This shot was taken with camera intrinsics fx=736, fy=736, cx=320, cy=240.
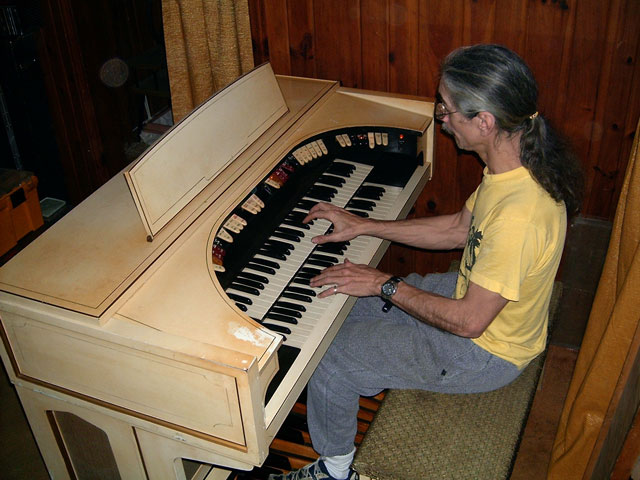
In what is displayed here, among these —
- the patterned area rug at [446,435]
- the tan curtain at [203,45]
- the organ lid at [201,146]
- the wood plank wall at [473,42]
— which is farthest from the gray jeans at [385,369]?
the tan curtain at [203,45]

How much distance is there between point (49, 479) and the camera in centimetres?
279

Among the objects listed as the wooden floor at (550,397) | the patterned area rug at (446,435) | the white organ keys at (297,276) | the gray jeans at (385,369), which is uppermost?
the white organ keys at (297,276)

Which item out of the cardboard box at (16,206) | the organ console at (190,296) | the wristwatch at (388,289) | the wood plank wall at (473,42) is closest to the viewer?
the organ console at (190,296)

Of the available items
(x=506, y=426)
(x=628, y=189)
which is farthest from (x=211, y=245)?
(x=628, y=189)

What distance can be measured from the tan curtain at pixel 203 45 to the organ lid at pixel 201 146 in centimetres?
50

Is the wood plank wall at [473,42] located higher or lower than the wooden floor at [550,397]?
higher

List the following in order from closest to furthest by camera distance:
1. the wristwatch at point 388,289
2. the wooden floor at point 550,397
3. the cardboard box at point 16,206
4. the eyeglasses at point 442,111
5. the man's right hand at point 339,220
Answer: the eyeglasses at point 442,111 < the wristwatch at point 388,289 < the man's right hand at point 339,220 < the wooden floor at point 550,397 < the cardboard box at point 16,206

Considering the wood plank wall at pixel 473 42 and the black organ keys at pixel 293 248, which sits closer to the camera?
the black organ keys at pixel 293 248

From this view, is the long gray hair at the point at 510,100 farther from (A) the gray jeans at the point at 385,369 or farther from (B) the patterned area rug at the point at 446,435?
(B) the patterned area rug at the point at 446,435

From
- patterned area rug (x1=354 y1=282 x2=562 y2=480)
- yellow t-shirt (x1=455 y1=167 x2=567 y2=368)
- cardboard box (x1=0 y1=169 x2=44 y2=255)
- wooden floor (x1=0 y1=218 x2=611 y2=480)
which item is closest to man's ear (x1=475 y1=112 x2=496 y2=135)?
yellow t-shirt (x1=455 y1=167 x2=567 y2=368)

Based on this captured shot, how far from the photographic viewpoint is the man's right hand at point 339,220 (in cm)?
253

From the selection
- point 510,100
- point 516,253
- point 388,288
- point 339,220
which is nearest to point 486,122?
point 510,100

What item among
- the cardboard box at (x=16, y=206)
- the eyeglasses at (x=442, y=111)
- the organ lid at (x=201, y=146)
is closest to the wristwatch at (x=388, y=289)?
the eyeglasses at (x=442, y=111)

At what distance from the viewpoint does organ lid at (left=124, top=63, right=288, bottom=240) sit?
2.16m
